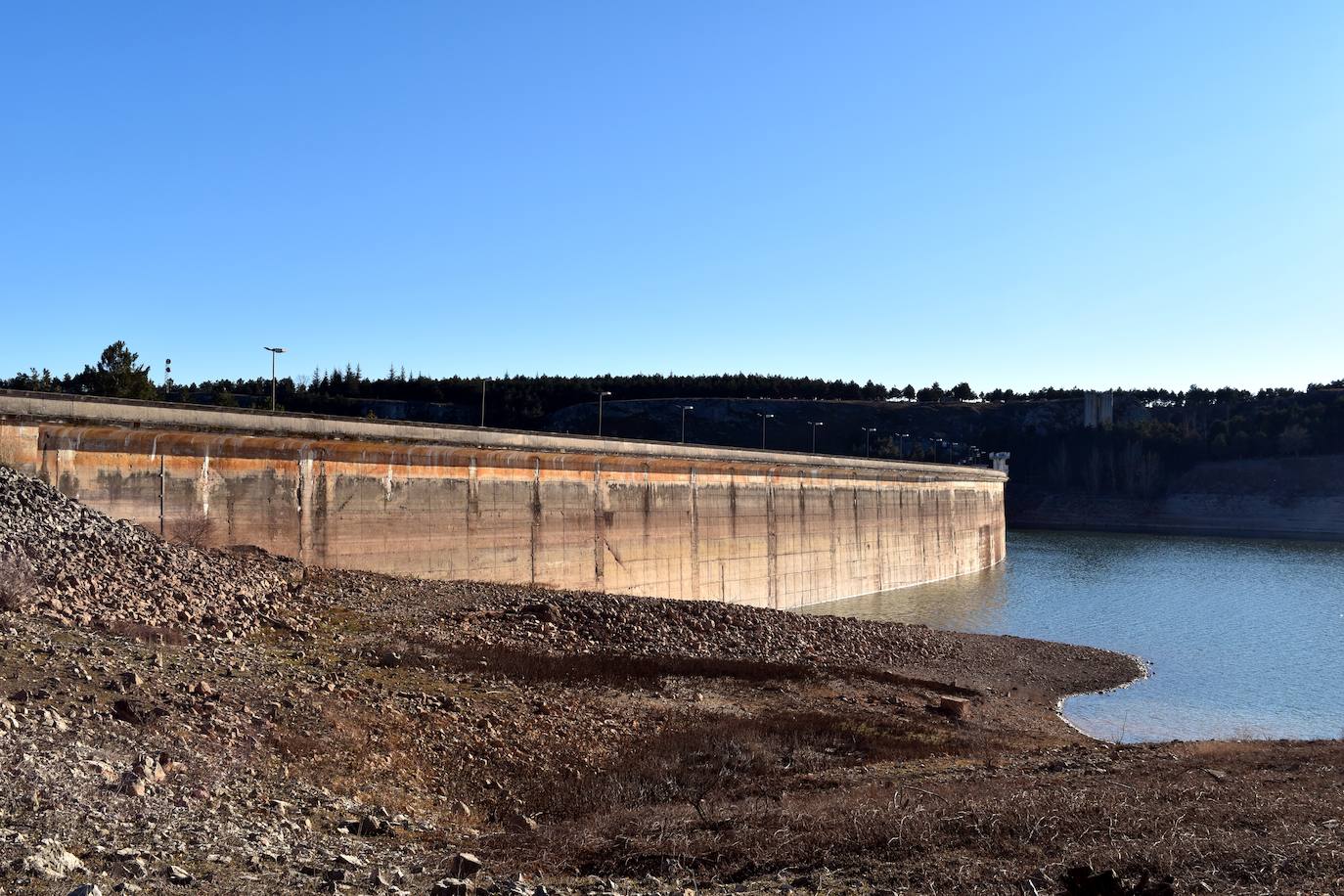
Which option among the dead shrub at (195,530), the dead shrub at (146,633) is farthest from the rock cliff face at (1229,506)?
the dead shrub at (146,633)

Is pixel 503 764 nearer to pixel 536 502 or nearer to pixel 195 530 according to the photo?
pixel 195 530

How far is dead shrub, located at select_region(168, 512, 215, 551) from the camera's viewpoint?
27837mm

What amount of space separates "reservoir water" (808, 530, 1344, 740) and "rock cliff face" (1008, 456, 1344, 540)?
26232mm

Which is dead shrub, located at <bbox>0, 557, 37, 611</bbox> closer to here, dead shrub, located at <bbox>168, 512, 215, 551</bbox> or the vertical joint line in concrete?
dead shrub, located at <bbox>168, 512, 215, 551</bbox>

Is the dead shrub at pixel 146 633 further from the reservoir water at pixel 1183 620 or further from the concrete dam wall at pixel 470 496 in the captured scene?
the reservoir water at pixel 1183 620

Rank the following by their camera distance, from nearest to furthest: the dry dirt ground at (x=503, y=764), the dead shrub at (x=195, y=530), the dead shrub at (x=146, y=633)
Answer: the dry dirt ground at (x=503, y=764) → the dead shrub at (x=146, y=633) → the dead shrub at (x=195, y=530)

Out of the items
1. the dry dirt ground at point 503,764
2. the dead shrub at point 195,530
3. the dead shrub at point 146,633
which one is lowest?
the dry dirt ground at point 503,764

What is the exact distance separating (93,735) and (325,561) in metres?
20.2

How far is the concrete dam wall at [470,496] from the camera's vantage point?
2722cm

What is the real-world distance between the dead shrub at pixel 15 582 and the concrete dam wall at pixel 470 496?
25.1ft

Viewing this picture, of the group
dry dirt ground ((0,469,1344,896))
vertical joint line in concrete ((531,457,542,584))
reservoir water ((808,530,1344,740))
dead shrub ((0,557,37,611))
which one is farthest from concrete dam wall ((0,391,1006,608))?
dead shrub ((0,557,37,611))

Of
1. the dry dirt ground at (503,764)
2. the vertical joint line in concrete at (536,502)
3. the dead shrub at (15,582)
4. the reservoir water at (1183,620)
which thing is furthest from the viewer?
the vertical joint line in concrete at (536,502)

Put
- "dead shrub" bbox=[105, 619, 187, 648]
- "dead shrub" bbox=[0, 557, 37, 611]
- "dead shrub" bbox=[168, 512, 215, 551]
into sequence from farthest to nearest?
"dead shrub" bbox=[168, 512, 215, 551] < "dead shrub" bbox=[0, 557, 37, 611] < "dead shrub" bbox=[105, 619, 187, 648]

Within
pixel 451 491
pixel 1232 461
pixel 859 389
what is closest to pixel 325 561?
pixel 451 491
